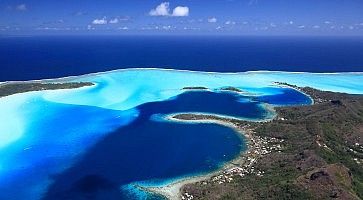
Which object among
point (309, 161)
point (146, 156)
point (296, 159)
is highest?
point (309, 161)

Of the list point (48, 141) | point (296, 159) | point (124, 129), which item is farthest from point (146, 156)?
point (296, 159)

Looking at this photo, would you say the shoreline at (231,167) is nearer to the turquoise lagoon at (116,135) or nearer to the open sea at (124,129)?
the open sea at (124,129)

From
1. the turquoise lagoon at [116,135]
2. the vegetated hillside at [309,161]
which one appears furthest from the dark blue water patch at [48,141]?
the vegetated hillside at [309,161]

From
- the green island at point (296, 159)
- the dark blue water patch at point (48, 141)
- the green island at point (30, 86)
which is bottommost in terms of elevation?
the dark blue water patch at point (48, 141)

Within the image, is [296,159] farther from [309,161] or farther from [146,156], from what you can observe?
[146,156]

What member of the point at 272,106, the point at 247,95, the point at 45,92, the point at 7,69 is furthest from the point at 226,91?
the point at 7,69

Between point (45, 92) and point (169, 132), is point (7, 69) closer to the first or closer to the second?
point (45, 92)

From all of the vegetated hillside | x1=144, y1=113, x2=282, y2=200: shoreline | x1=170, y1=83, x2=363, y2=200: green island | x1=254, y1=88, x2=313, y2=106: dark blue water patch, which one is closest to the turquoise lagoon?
x1=254, y1=88, x2=313, y2=106: dark blue water patch
